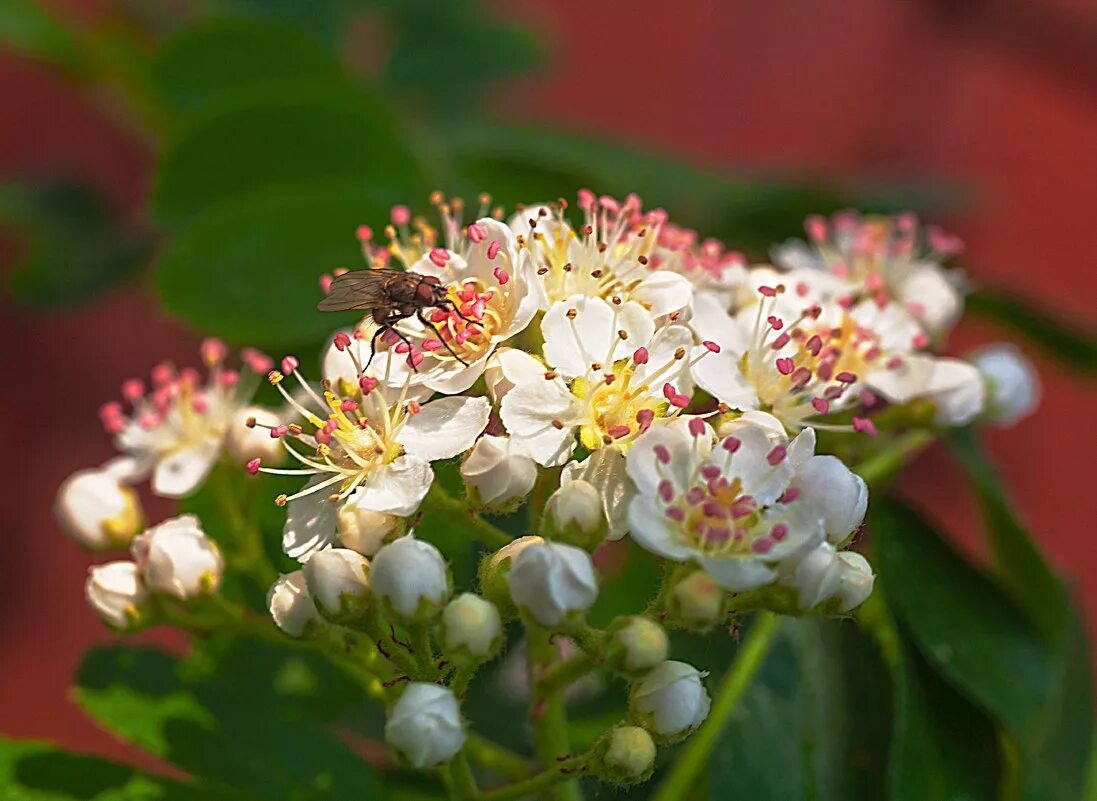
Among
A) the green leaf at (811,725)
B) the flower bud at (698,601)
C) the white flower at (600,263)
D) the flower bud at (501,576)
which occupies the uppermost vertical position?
the white flower at (600,263)

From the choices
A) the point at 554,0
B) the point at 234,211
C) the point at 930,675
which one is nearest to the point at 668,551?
the point at 930,675

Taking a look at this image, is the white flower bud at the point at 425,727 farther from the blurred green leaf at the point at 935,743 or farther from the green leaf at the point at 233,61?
the green leaf at the point at 233,61

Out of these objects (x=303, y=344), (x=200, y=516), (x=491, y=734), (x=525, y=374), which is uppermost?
(x=525, y=374)

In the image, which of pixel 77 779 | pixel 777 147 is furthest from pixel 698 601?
pixel 777 147

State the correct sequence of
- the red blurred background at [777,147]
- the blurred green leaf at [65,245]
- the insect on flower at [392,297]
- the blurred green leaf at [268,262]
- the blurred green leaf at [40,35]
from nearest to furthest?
the insect on flower at [392,297] → the blurred green leaf at [268,262] → the blurred green leaf at [40,35] → the blurred green leaf at [65,245] → the red blurred background at [777,147]

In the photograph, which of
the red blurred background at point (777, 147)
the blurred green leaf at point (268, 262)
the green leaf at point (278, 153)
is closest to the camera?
the blurred green leaf at point (268, 262)

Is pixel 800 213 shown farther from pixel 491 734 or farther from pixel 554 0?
pixel 554 0

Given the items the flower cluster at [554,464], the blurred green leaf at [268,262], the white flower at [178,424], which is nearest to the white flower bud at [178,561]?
the flower cluster at [554,464]
